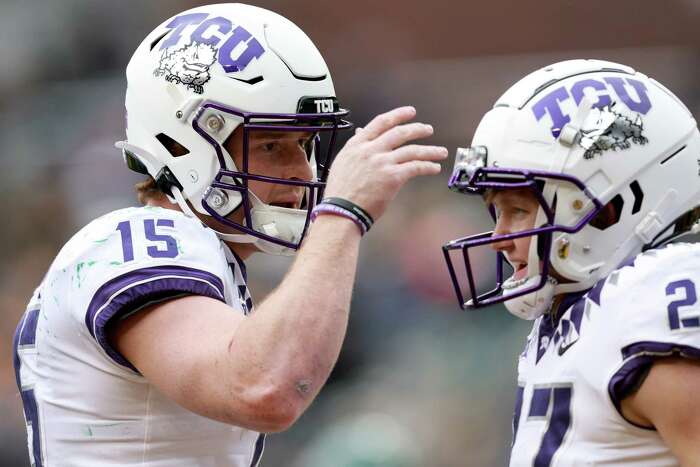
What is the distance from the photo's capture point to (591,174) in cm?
243

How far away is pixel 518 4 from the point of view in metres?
6.71

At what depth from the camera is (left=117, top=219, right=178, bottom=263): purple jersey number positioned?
244 centimetres

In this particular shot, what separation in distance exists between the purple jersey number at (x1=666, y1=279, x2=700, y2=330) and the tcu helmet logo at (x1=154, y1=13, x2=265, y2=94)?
1.22 meters

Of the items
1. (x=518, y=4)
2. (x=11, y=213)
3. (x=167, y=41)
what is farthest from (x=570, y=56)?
(x=167, y=41)

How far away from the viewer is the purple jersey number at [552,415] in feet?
7.57

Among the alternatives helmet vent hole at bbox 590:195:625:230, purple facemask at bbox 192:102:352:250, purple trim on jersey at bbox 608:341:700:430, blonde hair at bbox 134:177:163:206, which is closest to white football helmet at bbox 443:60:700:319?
helmet vent hole at bbox 590:195:625:230

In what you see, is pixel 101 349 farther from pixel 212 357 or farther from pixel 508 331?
pixel 508 331

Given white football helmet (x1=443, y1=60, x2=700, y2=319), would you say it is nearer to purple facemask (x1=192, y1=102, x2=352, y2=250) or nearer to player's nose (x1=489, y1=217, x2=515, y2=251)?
player's nose (x1=489, y1=217, x2=515, y2=251)

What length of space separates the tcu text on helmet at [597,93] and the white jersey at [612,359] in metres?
0.33

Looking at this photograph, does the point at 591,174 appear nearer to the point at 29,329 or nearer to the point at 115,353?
the point at 115,353

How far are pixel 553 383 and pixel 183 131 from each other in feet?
3.73

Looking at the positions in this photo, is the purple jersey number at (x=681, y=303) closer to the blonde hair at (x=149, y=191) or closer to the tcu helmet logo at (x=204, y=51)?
the tcu helmet logo at (x=204, y=51)

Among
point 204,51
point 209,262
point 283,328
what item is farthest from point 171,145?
point 283,328

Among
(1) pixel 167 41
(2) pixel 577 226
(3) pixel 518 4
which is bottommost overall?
(2) pixel 577 226
